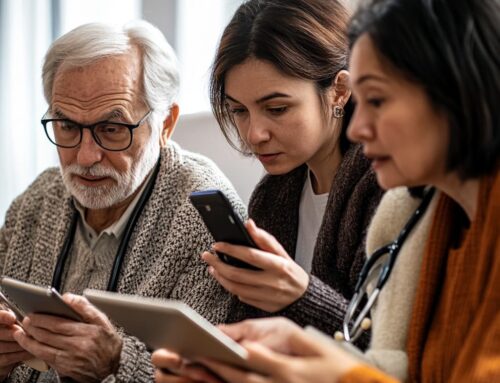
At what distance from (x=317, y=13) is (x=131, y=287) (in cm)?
74

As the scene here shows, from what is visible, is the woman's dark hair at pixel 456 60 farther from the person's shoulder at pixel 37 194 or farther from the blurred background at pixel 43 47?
the blurred background at pixel 43 47

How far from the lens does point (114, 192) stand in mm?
2043

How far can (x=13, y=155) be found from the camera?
3.15 metres

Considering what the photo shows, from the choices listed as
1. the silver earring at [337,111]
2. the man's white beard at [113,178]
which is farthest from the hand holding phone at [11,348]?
the silver earring at [337,111]

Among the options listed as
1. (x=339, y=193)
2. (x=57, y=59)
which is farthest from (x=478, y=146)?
(x=57, y=59)

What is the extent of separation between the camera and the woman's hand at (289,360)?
1.05 metres

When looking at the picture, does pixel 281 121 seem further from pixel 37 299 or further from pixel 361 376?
pixel 361 376

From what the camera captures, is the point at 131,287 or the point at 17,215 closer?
the point at 131,287

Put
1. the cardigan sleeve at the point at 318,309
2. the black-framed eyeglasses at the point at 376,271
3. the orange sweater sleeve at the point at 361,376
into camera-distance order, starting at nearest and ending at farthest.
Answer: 1. the orange sweater sleeve at the point at 361,376
2. the black-framed eyeglasses at the point at 376,271
3. the cardigan sleeve at the point at 318,309

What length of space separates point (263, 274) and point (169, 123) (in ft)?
2.40

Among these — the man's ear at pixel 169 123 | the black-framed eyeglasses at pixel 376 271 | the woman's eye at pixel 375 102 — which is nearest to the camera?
the woman's eye at pixel 375 102

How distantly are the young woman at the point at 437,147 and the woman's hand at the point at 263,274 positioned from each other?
29cm

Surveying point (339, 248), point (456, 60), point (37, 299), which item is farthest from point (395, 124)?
point (37, 299)

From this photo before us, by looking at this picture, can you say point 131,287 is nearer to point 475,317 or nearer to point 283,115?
point 283,115
